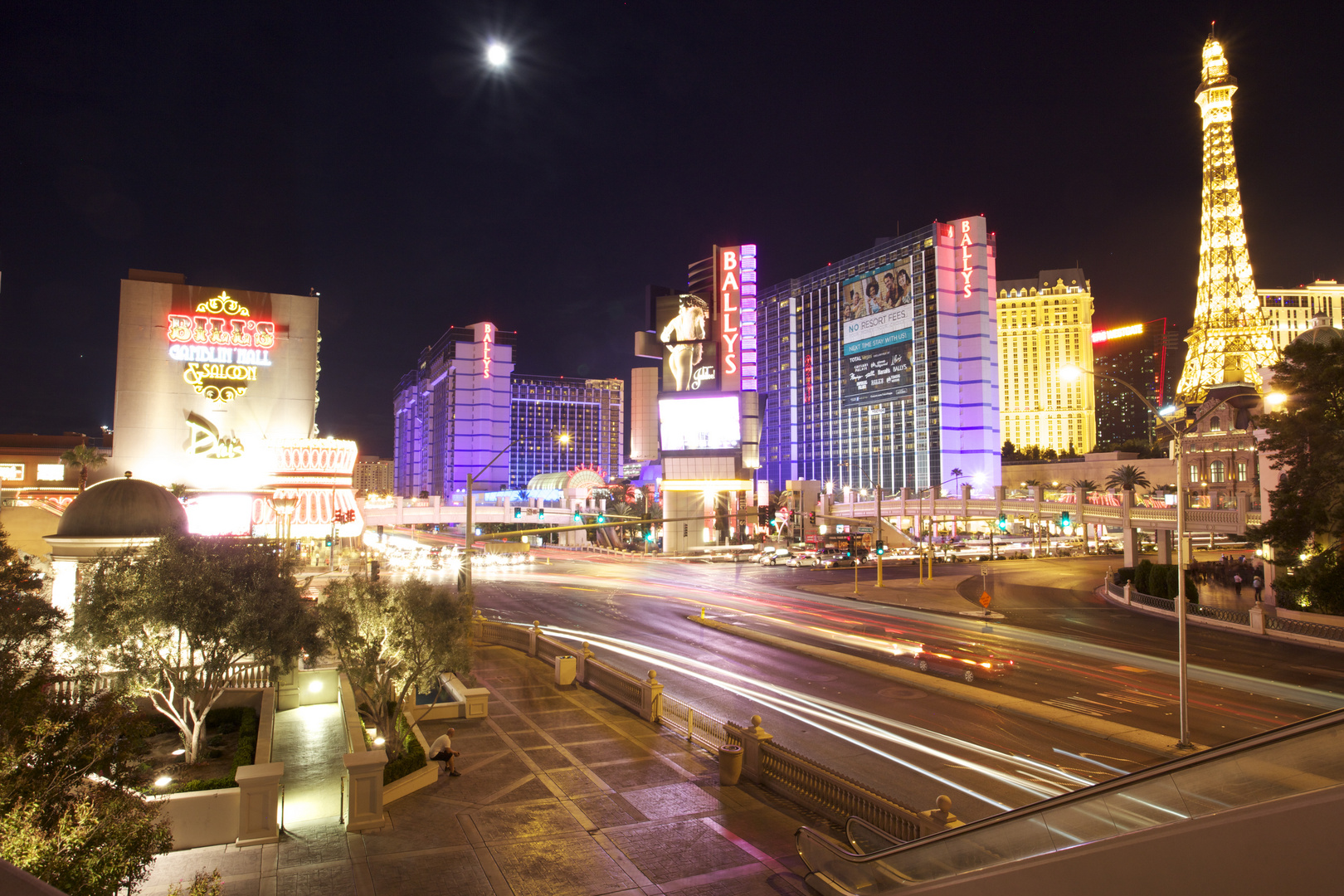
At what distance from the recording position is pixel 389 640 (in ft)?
52.3

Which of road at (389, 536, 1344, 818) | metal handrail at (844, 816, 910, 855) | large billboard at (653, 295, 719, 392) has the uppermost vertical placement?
large billboard at (653, 295, 719, 392)

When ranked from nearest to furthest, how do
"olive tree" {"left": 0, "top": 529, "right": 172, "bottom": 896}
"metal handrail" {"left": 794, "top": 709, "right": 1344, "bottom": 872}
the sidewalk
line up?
1. "metal handrail" {"left": 794, "top": 709, "right": 1344, "bottom": 872}
2. "olive tree" {"left": 0, "top": 529, "right": 172, "bottom": 896}
3. the sidewalk

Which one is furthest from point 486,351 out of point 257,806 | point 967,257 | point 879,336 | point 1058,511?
point 257,806

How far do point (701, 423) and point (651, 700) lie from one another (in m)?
68.8

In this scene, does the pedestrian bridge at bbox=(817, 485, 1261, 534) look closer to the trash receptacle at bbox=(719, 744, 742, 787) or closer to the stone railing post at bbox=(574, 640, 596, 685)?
the stone railing post at bbox=(574, 640, 596, 685)

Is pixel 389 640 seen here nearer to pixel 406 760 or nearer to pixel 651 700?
pixel 406 760

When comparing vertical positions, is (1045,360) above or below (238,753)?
above

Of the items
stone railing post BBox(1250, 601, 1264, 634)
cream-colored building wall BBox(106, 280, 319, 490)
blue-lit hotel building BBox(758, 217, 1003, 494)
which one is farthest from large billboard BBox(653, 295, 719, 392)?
stone railing post BBox(1250, 601, 1264, 634)

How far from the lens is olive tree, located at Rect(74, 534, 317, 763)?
14375mm

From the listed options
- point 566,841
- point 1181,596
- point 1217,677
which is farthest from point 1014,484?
point 566,841

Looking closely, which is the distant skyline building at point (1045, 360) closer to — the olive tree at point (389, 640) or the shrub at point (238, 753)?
the olive tree at point (389, 640)

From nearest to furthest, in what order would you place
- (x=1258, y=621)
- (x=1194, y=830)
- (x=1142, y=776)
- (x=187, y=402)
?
(x=1194, y=830) → (x=1142, y=776) → (x=1258, y=621) → (x=187, y=402)

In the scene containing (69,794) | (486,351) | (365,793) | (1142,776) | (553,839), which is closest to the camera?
A: (1142,776)

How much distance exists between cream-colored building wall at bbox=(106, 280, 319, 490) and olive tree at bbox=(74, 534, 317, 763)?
41.5 metres
